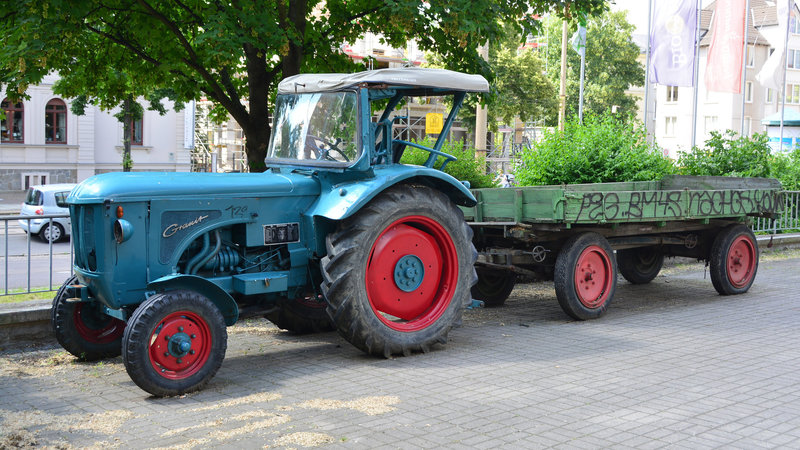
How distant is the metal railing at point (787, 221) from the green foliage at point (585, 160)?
4632 millimetres

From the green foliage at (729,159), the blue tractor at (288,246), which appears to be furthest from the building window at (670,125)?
the blue tractor at (288,246)

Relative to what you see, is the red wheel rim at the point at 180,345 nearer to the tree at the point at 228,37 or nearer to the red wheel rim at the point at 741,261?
the tree at the point at 228,37

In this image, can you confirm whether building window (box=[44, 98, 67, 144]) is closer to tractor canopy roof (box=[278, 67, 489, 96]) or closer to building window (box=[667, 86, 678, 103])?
tractor canopy roof (box=[278, 67, 489, 96])

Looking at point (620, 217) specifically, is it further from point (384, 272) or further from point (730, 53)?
point (730, 53)

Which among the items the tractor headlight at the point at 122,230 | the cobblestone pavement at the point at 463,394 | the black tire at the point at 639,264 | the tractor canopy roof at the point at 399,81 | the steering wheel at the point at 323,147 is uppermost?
the tractor canopy roof at the point at 399,81

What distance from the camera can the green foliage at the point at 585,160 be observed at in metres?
13.4

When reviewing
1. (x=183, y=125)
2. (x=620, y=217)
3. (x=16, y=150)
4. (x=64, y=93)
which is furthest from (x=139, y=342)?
(x=183, y=125)

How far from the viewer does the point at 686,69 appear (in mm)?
22344

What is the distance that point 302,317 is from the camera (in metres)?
8.88

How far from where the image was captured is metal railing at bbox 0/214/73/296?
880cm

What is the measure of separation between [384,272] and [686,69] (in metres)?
16.9

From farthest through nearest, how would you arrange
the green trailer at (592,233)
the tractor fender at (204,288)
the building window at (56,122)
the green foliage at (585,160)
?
the building window at (56,122)
the green foliage at (585,160)
the green trailer at (592,233)
the tractor fender at (204,288)

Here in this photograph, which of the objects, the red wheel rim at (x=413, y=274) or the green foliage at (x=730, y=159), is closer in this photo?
the red wheel rim at (x=413, y=274)

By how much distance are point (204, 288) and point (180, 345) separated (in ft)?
2.04
